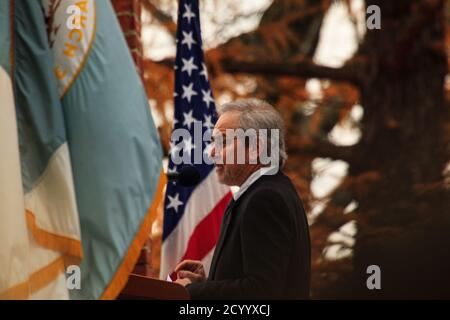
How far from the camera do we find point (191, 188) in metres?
6.27

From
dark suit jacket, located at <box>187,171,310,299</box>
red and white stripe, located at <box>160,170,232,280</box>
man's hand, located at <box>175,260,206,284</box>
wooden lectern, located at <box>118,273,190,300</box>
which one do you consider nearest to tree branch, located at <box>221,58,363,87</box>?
red and white stripe, located at <box>160,170,232,280</box>

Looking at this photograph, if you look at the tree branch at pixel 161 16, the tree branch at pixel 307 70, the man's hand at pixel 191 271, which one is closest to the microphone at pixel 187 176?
the man's hand at pixel 191 271

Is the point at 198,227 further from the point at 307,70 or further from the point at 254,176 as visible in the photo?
the point at 307,70

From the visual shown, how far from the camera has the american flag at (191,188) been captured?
6.11 metres

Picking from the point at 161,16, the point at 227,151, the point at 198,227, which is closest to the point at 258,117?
the point at 227,151

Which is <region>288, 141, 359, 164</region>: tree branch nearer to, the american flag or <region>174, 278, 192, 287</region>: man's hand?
the american flag

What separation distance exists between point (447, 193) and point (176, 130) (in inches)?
83.2

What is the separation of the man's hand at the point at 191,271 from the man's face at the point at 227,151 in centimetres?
37

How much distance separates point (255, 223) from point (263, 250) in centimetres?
12

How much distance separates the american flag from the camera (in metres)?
6.11

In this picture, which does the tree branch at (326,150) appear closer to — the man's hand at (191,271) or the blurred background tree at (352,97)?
the blurred background tree at (352,97)

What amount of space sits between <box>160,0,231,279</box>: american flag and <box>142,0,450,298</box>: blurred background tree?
976 mm
